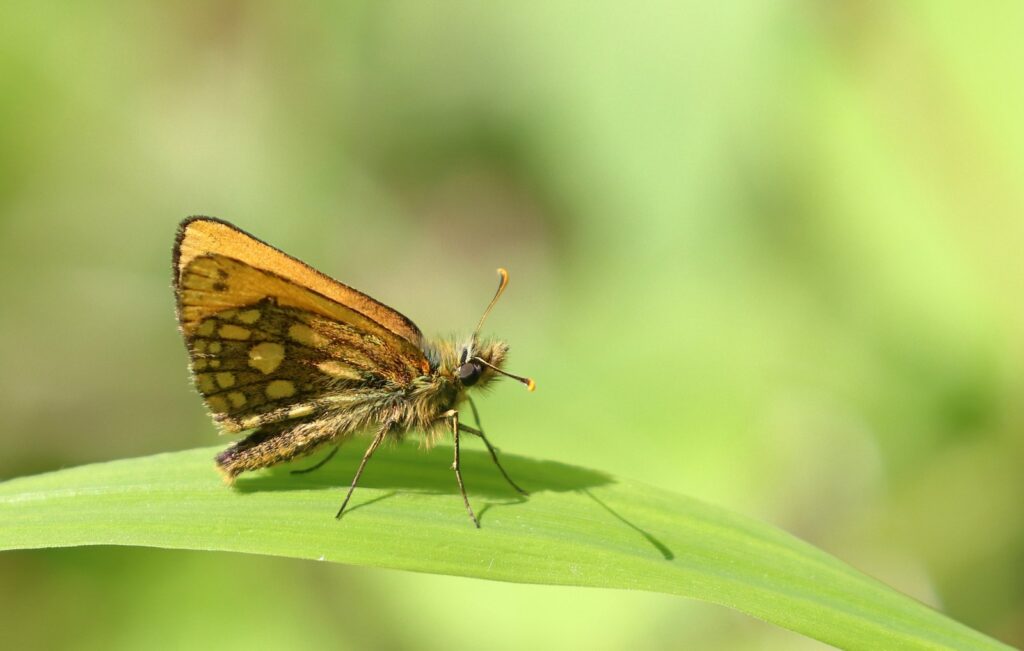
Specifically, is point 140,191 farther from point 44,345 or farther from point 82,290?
point 44,345

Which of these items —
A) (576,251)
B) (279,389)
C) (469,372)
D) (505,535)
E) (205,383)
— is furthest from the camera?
(576,251)

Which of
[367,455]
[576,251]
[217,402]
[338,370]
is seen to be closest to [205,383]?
[217,402]

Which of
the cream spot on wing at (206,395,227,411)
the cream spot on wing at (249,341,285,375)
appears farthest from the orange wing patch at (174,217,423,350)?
the cream spot on wing at (206,395,227,411)

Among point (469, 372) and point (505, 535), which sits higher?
point (469, 372)

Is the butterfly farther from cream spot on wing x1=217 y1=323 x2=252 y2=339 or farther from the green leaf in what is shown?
the green leaf

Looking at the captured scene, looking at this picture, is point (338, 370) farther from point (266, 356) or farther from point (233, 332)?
point (233, 332)

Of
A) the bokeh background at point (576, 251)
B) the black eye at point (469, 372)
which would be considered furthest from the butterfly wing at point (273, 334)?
the bokeh background at point (576, 251)

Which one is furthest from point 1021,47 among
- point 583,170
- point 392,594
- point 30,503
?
point 30,503
